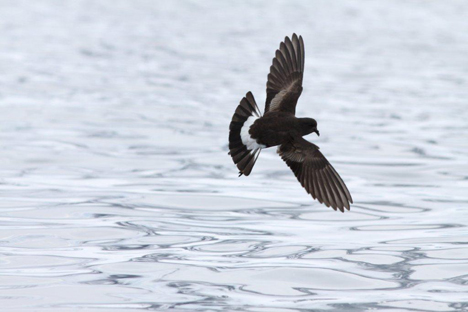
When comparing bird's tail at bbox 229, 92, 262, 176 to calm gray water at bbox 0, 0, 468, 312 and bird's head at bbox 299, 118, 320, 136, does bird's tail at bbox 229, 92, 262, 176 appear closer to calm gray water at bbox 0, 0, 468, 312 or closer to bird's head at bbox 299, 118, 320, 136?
bird's head at bbox 299, 118, 320, 136

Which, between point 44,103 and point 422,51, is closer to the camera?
point 44,103

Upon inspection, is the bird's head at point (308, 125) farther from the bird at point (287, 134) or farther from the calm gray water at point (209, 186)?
the calm gray water at point (209, 186)

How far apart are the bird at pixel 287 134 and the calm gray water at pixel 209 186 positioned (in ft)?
1.66

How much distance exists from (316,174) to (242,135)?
0.74m

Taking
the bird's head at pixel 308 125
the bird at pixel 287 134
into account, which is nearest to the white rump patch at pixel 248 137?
the bird at pixel 287 134

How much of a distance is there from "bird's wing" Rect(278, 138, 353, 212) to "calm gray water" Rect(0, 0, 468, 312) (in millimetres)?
A: 449

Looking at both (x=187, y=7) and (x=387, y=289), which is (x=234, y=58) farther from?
(x=387, y=289)

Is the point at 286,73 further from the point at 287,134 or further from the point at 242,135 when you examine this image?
the point at 242,135

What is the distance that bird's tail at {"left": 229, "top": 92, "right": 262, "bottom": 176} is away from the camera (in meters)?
6.69

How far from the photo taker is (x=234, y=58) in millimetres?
23969

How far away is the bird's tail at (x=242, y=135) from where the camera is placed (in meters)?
6.69

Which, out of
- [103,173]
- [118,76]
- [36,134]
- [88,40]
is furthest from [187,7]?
[103,173]

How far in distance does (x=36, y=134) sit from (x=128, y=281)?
7.32 m

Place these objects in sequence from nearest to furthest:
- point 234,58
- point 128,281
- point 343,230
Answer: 1. point 128,281
2. point 343,230
3. point 234,58
